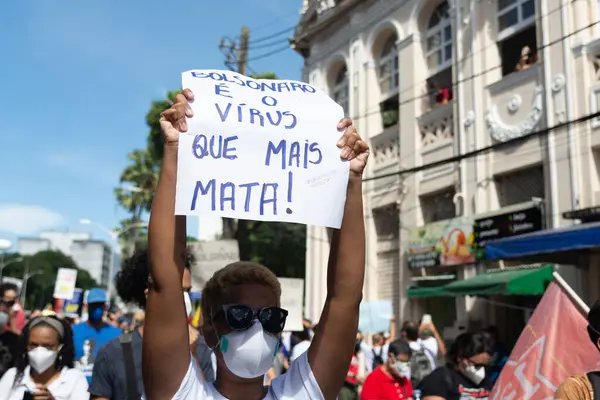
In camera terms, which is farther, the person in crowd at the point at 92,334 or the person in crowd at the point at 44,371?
the person in crowd at the point at 92,334

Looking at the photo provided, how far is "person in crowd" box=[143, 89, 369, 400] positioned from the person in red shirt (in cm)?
400

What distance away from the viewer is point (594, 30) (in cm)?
1167

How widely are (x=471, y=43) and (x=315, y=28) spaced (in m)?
7.33

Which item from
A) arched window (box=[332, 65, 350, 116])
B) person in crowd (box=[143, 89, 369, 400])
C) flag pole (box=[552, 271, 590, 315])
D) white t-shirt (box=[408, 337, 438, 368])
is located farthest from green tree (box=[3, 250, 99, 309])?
person in crowd (box=[143, 89, 369, 400])

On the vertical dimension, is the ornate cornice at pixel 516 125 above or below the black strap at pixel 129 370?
above

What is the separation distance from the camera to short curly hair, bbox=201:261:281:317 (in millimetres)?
2094

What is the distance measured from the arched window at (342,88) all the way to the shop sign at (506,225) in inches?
299

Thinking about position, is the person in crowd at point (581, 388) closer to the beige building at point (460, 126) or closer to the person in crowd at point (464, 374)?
the person in crowd at point (464, 374)

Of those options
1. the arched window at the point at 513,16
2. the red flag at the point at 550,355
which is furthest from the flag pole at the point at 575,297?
the arched window at the point at 513,16

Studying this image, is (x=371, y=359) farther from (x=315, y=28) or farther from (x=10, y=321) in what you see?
(x=315, y=28)

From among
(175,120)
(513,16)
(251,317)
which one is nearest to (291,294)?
(513,16)

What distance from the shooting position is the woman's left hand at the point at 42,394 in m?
3.74

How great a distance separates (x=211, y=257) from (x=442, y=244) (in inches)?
273

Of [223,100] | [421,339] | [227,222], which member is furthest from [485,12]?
[223,100]
